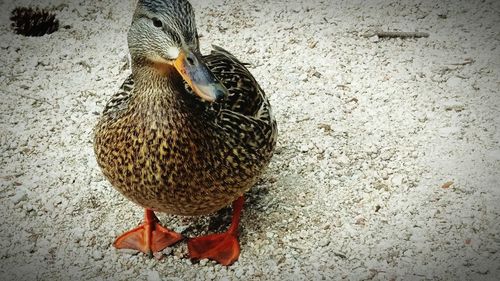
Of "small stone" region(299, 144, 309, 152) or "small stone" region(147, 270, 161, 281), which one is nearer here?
"small stone" region(147, 270, 161, 281)

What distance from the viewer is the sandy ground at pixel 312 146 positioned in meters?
3.35

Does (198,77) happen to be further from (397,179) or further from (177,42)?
(397,179)

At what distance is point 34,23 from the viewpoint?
5.03 m

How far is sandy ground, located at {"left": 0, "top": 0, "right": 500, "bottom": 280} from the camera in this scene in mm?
3354

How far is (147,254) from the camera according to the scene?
343 centimetres

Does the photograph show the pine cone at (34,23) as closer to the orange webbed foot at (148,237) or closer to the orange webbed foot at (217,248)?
the orange webbed foot at (148,237)

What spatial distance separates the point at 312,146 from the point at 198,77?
1.81 meters

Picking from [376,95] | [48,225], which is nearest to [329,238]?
[376,95]

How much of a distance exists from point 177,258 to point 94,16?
282 centimetres

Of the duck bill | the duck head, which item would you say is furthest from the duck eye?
the duck bill

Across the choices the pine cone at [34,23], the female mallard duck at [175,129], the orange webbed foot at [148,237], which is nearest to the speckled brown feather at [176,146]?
the female mallard duck at [175,129]

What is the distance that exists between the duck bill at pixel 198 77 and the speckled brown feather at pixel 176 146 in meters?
0.25

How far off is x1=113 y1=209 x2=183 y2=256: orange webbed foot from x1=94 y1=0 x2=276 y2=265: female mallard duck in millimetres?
495

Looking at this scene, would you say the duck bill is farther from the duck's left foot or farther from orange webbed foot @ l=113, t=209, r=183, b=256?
orange webbed foot @ l=113, t=209, r=183, b=256
